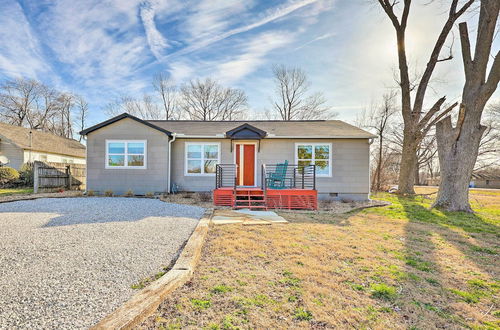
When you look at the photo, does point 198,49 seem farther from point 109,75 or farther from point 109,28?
point 109,75

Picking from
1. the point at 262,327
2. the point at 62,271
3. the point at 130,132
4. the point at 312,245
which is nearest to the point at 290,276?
the point at 262,327

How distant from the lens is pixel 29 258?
3.06 metres

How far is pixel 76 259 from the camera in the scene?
306 centimetres

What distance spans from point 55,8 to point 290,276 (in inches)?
454

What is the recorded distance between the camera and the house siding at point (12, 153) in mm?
16062

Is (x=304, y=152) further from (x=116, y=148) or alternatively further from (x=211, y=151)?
(x=116, y=148)

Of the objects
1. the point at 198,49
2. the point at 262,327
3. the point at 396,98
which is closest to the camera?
the point at 262,327

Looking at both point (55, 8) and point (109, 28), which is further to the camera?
point (109, 28)

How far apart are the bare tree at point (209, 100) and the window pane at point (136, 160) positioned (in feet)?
63.3

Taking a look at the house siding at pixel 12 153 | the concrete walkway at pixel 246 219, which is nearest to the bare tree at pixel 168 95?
the house siding at pixel 12 153

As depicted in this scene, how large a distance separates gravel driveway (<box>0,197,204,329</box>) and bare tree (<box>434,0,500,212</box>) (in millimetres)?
8493

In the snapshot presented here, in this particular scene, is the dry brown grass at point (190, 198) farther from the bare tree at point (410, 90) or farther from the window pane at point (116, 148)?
the bare tree at point (410, 90)

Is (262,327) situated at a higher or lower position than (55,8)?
lower

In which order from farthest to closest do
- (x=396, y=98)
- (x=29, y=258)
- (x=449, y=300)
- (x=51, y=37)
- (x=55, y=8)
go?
(x=396, y=98) < (x=51, y=37) < (x=55, y=8) < (x=29, y=258) < (x=449, y=300)
